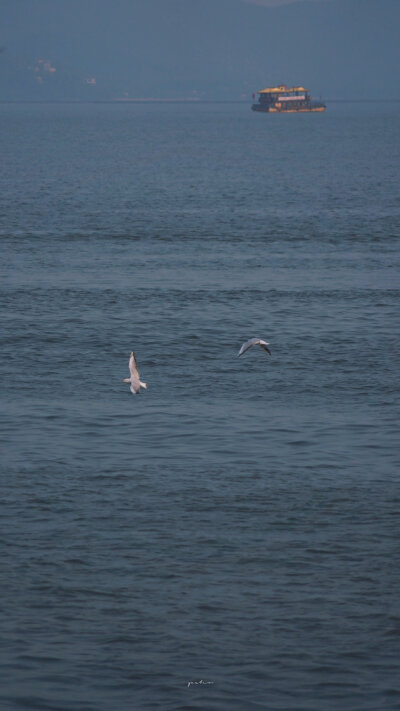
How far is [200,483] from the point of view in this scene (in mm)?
27109

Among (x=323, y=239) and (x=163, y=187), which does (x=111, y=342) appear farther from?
(x=163, y=187)

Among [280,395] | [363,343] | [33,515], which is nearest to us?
[33,515]

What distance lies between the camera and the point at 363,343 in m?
41.2

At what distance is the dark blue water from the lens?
19656 mm

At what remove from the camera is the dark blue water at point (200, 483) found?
19656 millimetres

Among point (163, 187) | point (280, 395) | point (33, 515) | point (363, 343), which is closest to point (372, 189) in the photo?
point (163, 187)

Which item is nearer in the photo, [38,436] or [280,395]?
[38,436]

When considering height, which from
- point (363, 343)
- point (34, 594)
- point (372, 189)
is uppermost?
point (372, 189)

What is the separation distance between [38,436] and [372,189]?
7579 centimetres

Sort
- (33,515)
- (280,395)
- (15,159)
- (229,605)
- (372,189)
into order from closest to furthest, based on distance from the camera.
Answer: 1. (229,605)
2. (33,515)
3. (280,395)
4. (372,189)
5. (15,159)

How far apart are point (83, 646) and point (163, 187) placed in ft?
286

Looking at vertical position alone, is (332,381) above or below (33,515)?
above

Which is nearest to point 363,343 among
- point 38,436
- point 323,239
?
point 38,436

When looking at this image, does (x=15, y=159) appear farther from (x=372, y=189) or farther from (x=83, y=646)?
(x=83, y=646)
